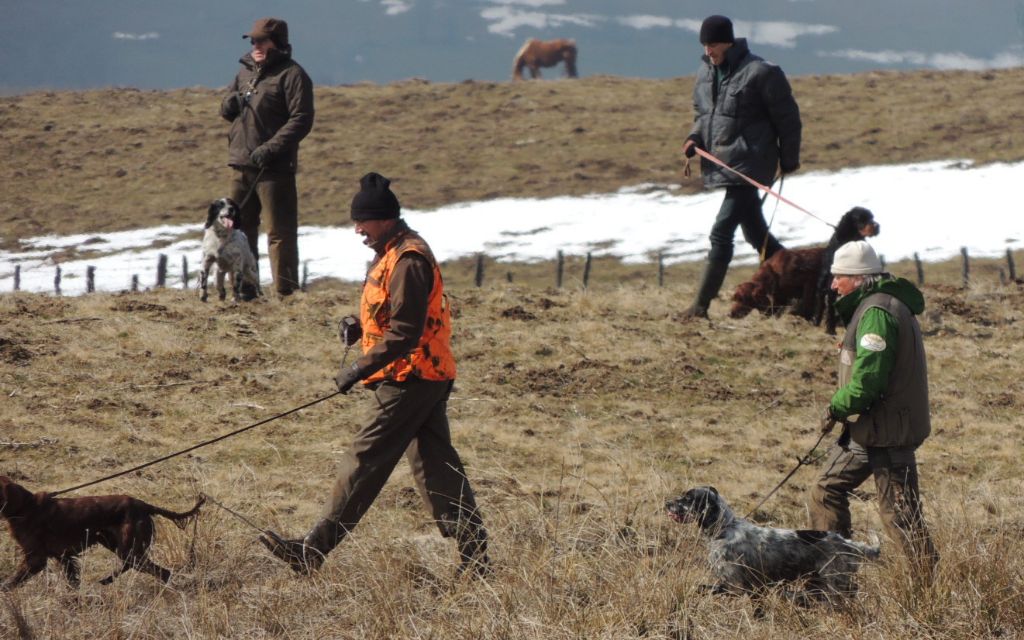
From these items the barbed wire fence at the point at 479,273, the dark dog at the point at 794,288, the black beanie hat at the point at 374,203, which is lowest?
the barbed wire fence at the point at 479,273

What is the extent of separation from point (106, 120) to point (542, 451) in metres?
37.4

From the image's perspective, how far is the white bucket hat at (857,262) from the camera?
17.9 ft

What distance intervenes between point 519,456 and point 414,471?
242 cm

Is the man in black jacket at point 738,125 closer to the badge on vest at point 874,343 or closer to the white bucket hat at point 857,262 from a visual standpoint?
the white bucket hat at point 857,262

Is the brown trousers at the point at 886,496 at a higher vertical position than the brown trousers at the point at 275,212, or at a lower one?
lower

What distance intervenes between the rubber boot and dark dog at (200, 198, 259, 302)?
4007 mm

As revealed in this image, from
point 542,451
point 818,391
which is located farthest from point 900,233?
point 542,451

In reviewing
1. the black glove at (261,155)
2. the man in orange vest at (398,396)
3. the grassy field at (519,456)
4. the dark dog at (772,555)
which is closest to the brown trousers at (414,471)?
the man in orange vest at (398,396)

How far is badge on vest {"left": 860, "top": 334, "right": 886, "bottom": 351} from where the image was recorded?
17.2 feet

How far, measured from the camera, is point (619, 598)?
4906 millimetres

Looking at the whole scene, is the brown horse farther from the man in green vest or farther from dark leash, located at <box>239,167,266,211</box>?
the man in green vest

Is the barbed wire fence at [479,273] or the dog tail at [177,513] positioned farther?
the barbed wire fence at [479,273]

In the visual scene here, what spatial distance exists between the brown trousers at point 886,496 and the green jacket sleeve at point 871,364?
32 cm

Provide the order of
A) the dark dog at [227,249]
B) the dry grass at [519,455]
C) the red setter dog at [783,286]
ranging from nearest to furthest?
the dry grass at [519,455] → the dark dog at [227,249] → the red setter dog at [783,286]
